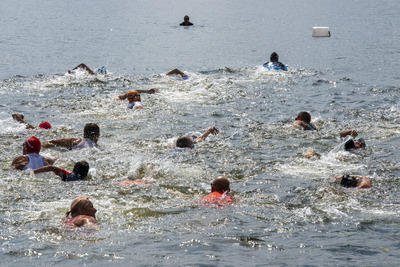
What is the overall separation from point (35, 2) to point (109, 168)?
67.4 m

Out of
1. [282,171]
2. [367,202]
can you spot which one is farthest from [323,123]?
[367,202]

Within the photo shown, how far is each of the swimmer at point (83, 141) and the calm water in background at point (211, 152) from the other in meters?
0.31

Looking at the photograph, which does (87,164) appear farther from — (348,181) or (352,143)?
(352,143)

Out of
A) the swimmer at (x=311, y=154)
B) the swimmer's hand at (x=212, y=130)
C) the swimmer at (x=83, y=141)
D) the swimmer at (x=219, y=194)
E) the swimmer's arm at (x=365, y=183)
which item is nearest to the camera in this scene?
the swimmer at (x=219, y=194)

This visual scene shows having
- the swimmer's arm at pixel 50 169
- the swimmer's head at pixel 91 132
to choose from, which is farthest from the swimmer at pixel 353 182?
the swimmer's head at pixel 91 132

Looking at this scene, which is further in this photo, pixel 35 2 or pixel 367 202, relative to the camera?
pixel 35 2

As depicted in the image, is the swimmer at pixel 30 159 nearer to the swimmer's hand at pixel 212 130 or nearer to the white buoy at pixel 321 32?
the swimmer's hand at pixel 212 130

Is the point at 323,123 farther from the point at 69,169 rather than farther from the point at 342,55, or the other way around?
the point at 342,55

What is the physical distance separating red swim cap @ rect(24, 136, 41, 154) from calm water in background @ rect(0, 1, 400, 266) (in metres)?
0.87

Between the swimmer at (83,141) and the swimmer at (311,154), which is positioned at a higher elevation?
the swimmer at (83,141)

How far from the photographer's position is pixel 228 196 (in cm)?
1060

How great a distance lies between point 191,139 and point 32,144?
4336 mm

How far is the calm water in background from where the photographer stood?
8.44 m

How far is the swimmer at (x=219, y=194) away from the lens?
410 inches
